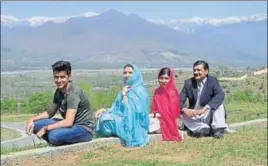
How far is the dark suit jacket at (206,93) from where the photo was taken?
7.65 metres

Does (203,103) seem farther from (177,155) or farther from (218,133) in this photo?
(177,155)

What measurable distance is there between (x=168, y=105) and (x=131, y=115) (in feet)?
2.23

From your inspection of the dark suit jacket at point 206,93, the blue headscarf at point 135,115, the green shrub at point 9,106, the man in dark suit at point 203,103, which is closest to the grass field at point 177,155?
the blue headscarf at point 135,115

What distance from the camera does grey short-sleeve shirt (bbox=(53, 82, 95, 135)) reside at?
6525 mm

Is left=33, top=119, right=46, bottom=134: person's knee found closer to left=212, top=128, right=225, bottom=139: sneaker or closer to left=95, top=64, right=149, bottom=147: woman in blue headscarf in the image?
left=95, top=64, right=149, bottom=147: woman in blue headscarf

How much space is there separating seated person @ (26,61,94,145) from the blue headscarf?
1.71 feet

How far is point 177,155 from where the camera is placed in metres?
6.59

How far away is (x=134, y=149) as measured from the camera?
274 inches

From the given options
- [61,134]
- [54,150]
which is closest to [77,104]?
[61,134]

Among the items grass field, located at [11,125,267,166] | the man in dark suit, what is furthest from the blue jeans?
the man in dark suit

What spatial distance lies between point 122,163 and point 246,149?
1.84m

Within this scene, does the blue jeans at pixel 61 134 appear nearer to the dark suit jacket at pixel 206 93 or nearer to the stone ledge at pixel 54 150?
the stone ledge at pixel 54 150

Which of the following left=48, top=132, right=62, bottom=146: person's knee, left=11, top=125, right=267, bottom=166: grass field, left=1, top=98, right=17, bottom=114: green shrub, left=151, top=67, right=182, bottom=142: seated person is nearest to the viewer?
left=11, top=125, right=267, bottom=166: grass field

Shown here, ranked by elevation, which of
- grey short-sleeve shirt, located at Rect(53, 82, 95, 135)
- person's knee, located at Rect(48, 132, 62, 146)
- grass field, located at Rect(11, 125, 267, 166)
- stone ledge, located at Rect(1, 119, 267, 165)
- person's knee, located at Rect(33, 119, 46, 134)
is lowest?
grass field, located at Rect(11, 125, 267, 166)
